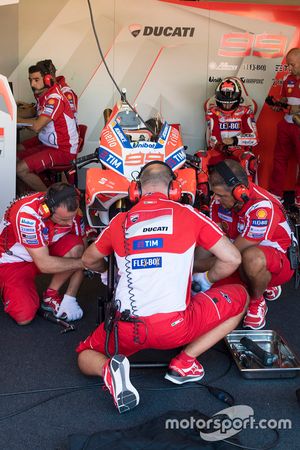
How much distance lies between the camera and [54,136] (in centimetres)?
607

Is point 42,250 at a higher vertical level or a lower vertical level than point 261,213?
lower

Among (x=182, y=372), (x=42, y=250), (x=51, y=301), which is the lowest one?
(x=51, y=301)

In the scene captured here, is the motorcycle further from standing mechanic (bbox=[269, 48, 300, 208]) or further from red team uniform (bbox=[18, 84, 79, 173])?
standing mechanic (bbox=[269, 48, 300, 208])

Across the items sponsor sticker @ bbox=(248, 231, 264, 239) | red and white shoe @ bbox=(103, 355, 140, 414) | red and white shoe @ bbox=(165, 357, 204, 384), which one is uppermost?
sponsor sticker @ bbox=(248, 231, 264, 239)

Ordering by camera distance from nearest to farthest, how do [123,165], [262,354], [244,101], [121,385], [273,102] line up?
[121,385]
[262,354]
[123,165]
[273,102]
[244,101]

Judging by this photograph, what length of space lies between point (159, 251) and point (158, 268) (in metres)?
0.08

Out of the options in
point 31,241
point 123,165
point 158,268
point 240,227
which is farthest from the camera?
point 240,227

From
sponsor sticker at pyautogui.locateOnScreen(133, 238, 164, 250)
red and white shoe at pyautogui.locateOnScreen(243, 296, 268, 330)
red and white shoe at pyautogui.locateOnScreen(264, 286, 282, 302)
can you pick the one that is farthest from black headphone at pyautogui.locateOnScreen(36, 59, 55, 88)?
sponsor sticker at pyautogui.locateOnScreen(133, 238, 164, 250)

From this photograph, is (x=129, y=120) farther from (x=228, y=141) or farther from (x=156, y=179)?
(x=228, y=141)

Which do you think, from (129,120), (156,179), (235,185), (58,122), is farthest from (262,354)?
(58,122)

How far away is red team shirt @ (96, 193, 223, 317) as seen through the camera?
9.45ft

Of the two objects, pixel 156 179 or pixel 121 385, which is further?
pixel 156 179

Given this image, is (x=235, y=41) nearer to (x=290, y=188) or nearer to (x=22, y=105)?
(x=290, y=188)

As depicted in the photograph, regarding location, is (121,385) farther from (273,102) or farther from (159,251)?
(273,102)
